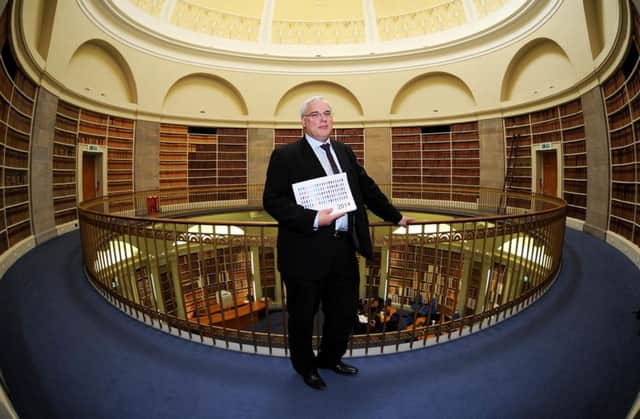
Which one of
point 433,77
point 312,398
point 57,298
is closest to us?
point 312,398

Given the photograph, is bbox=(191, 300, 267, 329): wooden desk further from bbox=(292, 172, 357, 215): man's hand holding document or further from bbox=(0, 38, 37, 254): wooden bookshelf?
bbox=(292, 172, 357, 215): man's hand holding document

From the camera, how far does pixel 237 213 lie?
10602mm

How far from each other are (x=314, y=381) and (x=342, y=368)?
0.70 ft

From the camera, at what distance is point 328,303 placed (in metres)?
1.73

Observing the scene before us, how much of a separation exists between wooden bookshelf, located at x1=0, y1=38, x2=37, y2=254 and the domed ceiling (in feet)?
16.0

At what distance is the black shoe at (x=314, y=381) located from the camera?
5.82 ft

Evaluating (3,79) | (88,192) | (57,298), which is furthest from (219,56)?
(57,298)

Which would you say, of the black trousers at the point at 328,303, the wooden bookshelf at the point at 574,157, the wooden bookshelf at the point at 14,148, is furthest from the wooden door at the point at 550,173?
the wooden bookshelf at the point at 14,148

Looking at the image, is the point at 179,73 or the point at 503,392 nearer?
the point at 503,392

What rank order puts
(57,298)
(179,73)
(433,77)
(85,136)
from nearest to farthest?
(57,298), (85,136), (179,73), (433,77)

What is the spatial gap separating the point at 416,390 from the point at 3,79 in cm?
647

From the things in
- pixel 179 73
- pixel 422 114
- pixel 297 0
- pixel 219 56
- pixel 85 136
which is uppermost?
pixel 297 0

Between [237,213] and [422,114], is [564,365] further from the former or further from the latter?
[422,114]

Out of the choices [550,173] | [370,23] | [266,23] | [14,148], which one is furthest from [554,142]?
[14,148]
